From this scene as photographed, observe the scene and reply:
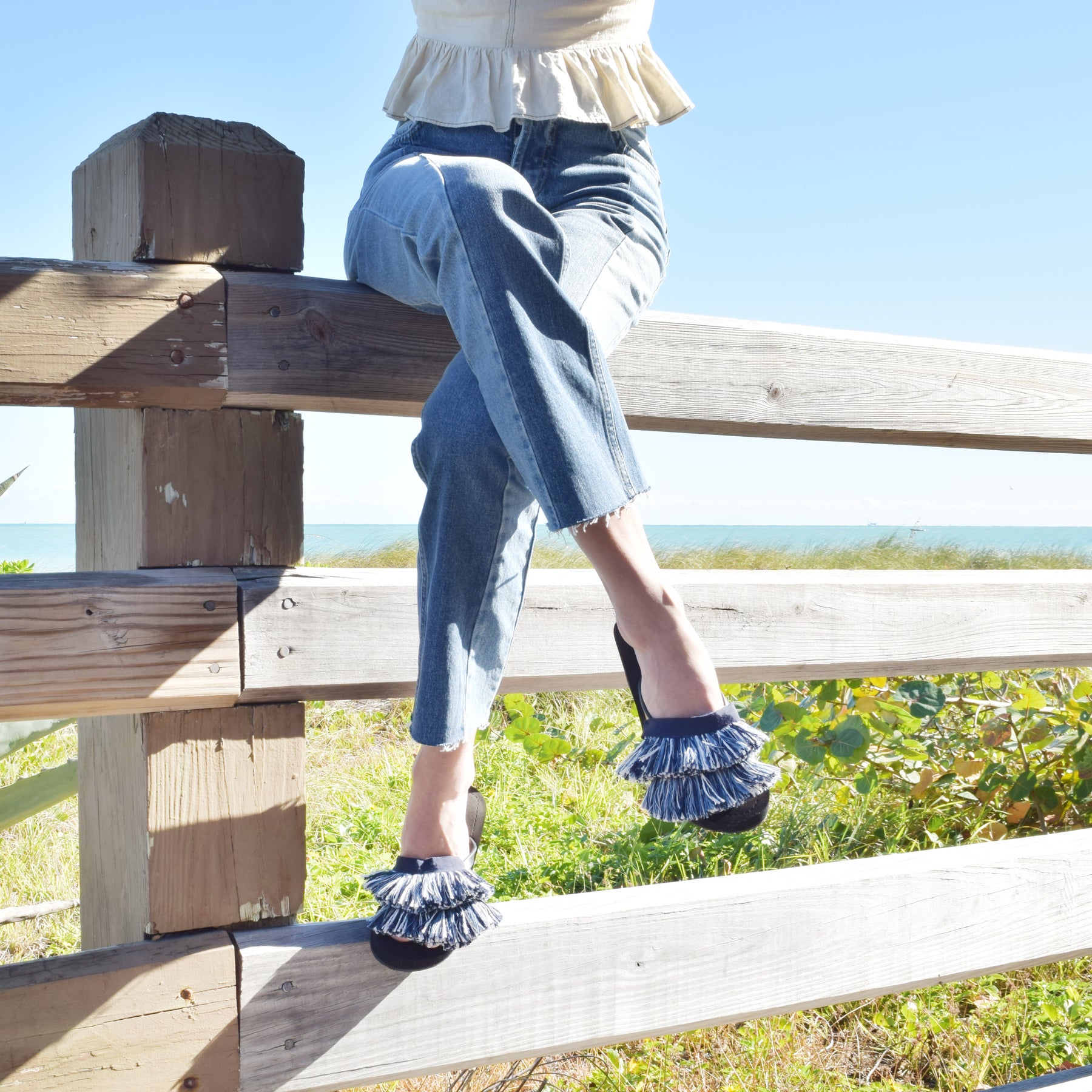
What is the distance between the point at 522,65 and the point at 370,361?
0.44m

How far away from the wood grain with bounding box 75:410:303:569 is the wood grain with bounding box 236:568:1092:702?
0.18 feet

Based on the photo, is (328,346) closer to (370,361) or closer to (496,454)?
(370,361)

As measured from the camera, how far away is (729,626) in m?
1.49

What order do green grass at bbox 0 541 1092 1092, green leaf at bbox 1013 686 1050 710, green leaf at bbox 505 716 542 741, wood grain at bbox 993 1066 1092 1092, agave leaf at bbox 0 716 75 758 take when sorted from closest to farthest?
agave leaf at bbox 0 716 75 758 → wood grain at bbox 993 1066 1092 1092 → green grass at bbox 0 541 1092 1092 → green leaf at bbox 1013 686 1050 710 → green leaf at bbox 505 716 542 741

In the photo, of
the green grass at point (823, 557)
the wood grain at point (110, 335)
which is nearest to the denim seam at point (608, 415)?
the wood grain at point (110, 335)

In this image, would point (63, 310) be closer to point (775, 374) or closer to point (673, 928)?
point (775, 374)

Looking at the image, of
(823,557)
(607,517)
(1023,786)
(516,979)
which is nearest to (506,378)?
(607,517)

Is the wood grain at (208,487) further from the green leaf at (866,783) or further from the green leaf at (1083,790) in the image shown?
the green leaf at (1083,790)

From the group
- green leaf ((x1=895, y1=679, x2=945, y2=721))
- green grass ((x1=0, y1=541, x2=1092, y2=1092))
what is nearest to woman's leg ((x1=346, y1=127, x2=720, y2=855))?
green grass ((x1=0, y1=541, x2=1092, y2=1092))

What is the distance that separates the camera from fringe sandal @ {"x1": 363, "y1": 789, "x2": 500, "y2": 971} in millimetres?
1117

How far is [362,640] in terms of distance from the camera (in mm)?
1271

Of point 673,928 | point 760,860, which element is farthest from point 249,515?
point 760,860

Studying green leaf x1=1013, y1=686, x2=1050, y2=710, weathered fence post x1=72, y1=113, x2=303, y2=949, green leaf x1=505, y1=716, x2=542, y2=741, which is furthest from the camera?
green leaf x1=505, y1=716, x2=542, y2=741

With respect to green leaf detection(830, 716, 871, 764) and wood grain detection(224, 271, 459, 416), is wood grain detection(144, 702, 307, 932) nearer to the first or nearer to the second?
wood grain detection(224, 271, 459, 416)
